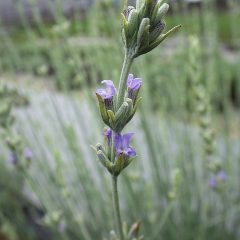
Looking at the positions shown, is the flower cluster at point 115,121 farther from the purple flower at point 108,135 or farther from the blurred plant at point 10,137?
the blurred plant at point 10,137

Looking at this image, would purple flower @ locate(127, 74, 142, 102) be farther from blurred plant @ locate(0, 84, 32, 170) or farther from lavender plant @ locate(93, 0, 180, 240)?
blurred plant @ locate(0, 84, 32, 170)

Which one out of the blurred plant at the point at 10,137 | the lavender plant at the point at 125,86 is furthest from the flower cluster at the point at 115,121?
the blurred plant at the point at 10,137

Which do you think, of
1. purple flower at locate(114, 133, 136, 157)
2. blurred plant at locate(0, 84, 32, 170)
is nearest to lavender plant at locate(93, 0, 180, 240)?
purple flower at locate(114, 133, 136, 157)

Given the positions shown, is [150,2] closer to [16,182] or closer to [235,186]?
[235,186]

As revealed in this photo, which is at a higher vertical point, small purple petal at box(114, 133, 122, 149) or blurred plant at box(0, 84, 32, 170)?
small purple petal at box(114, 133, 122, 149)

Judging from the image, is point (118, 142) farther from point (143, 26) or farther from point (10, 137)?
point (10, 137)

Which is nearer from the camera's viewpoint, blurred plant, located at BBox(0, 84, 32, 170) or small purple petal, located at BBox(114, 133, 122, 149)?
small purple petal, located at BBox(114, 133, 122, 149)

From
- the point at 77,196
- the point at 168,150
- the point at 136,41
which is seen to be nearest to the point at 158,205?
the point at 168,150

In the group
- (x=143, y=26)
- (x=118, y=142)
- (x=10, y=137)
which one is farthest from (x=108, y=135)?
(x=10, y=137)
